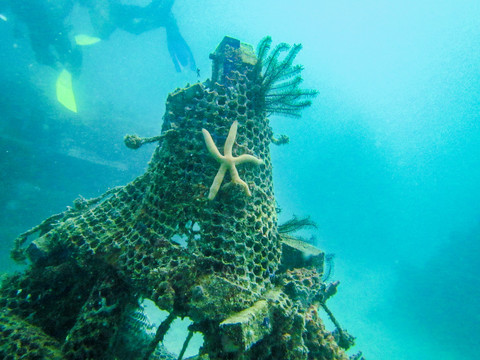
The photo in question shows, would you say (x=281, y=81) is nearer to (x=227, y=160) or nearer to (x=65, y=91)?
(x=227, y=160)

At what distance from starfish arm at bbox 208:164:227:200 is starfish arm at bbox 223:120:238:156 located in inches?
10.8

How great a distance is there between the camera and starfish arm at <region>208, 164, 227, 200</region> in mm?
3619

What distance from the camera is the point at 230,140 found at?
4129 mm

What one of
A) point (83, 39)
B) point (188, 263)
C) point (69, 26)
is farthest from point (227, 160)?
point (83, 39)

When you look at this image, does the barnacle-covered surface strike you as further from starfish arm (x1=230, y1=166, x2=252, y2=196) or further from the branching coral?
the branching coral

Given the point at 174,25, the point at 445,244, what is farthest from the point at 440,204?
the point at 174,25

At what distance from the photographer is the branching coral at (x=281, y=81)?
506cm

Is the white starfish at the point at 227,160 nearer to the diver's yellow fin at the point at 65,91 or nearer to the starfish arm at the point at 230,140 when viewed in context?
the starfish arm at the point at 230,140

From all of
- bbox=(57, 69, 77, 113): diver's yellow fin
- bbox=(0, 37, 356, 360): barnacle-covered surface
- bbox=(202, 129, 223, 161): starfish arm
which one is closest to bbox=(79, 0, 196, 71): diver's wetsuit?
bbox=(57, 69, 77, 113): diver's yellow fin

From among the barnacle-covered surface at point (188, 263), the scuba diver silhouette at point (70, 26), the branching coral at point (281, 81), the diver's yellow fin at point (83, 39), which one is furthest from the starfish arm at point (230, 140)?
the diver's yellow fin at point (83, 39)

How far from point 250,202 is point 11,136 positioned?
20.0m

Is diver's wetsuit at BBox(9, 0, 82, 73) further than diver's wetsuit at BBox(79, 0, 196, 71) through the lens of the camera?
No

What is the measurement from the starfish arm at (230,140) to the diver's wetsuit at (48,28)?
66.4 feet

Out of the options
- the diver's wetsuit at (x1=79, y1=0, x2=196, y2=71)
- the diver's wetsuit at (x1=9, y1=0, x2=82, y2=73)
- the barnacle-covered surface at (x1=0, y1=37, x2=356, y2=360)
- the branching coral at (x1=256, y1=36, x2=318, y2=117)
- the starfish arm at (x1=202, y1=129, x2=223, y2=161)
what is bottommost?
the barnacle-covered surface at (x1=0, y1=37, x2=356, y2=360)
